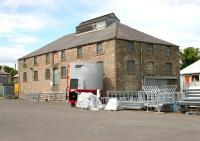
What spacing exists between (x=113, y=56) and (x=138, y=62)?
3538 millimetres

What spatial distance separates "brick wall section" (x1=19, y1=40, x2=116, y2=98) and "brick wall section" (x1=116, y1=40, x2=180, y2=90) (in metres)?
0.73

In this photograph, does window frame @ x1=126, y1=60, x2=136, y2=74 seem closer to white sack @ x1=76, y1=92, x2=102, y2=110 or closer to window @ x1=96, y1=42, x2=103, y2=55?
window @ x1=96, y1=42, x2=103, y2=55

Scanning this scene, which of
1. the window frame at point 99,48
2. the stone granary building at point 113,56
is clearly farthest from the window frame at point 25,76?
the window frame at point 99,48

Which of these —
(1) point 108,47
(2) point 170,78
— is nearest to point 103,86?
(1) point 108,47

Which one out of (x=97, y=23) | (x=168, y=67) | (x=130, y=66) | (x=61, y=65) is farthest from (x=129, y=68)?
(x=61, y=65)

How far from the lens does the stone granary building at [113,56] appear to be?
39281 millimetres

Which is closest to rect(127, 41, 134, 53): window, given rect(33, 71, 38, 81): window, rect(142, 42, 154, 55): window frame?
rect(142, 42, 154, 55): window frame

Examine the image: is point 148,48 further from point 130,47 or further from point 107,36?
point 107,36

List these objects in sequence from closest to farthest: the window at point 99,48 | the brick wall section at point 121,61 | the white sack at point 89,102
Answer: the white sack at point 89,102 < the brick wall section at point 121,61 < the window at point 99,48

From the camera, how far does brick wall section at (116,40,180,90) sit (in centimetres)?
3909

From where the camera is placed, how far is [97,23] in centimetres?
4684

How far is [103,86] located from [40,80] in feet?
52.6

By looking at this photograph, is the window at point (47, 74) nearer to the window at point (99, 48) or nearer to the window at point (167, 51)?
the window at point (99, 48)

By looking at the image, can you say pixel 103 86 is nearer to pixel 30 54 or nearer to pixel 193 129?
pixel 30 54
